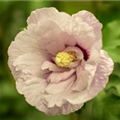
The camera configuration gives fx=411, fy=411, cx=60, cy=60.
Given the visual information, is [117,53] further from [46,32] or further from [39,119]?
[39,119]

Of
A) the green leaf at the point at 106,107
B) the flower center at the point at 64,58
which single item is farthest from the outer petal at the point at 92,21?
the green leaf at the point at 106,107

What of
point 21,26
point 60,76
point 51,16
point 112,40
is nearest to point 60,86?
point 60,76

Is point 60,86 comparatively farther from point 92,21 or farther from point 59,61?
point 92,21

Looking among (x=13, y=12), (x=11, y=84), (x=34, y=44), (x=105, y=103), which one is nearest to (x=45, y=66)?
(x=34, y=44)

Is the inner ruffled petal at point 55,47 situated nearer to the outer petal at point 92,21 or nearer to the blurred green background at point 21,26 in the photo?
the outer petal at point 92,21

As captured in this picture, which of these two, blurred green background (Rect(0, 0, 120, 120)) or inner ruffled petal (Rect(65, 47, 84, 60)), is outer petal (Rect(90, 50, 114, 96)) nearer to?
inner ruffled petal (Rect(65, 47, 84, 60))

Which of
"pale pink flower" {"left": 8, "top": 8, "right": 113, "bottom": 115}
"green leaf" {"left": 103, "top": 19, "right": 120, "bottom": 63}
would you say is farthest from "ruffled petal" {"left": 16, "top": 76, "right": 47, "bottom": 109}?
"green leaf" {"left": 103, "top": 19, "right": 120, "bottom": 63}
